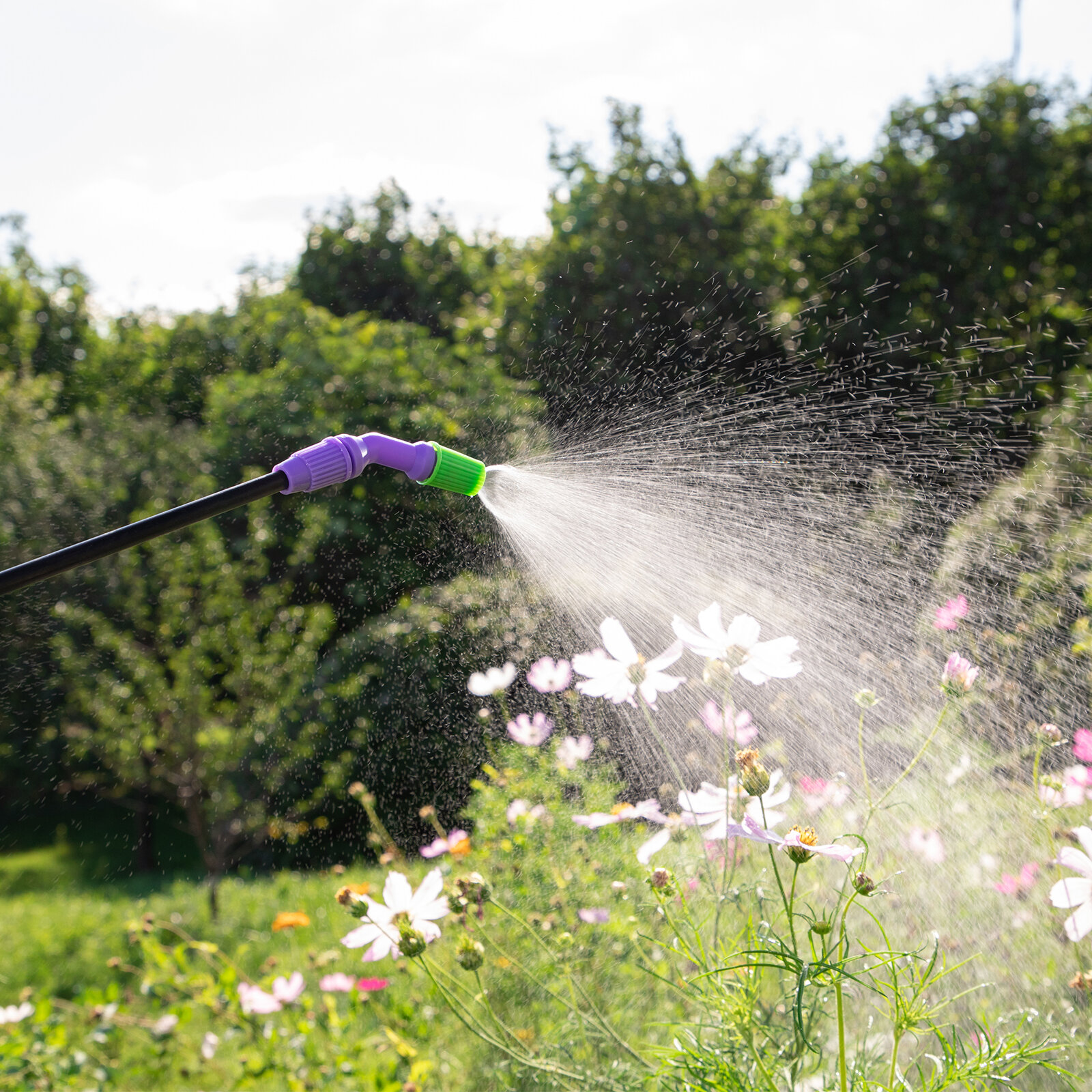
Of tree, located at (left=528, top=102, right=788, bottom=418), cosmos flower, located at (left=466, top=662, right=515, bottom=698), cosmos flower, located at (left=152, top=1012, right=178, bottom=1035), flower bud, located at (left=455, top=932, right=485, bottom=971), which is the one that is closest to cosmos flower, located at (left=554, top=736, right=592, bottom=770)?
cosmos flower, located at (left=466, top=662, right=515, bottom=698)

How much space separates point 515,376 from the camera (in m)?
6.43

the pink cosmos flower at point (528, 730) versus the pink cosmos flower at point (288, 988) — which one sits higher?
the pink cosmos flower at point (528, 730)

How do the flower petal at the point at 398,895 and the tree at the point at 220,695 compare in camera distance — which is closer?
the flower petal at the point at 398,895

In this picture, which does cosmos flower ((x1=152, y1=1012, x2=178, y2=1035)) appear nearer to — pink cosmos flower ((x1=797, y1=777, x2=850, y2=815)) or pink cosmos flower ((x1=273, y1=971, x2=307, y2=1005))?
pink cosmos flower ((x1=273, y1=971, x2=307, y2=1005))

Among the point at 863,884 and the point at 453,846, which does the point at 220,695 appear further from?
the point at 863,884

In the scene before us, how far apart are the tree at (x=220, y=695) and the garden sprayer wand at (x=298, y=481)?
12.9 ft

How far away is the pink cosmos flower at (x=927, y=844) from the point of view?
5.10 feet

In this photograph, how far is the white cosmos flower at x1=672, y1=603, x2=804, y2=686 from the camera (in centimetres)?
123

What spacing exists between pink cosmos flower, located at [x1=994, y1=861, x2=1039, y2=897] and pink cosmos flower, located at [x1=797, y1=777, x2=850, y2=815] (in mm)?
284

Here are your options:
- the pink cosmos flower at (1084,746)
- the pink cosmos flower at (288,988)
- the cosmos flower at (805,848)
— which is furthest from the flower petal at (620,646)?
the pink cosmos flower at (288,988)

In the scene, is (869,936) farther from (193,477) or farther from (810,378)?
(193,477)

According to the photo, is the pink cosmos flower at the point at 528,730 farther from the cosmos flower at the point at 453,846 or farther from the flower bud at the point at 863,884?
the flower bud at the point at 863,884

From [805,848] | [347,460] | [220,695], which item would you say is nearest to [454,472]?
[347,460]

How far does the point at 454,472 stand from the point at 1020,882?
1.17 m
